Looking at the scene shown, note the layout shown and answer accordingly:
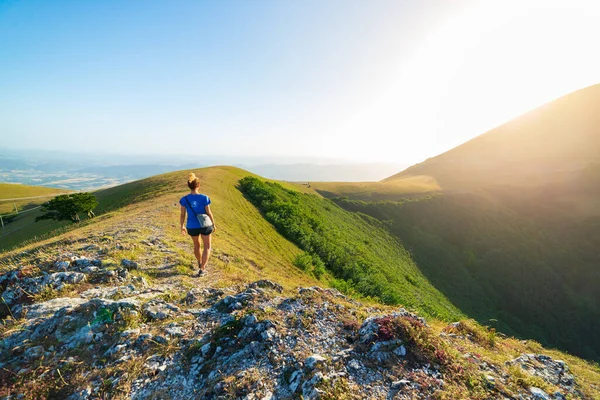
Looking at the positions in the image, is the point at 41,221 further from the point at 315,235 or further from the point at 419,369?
the point at 419,369

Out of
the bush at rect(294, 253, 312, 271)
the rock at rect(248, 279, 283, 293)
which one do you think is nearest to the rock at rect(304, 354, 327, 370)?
the rock at rect(248, 279, 283, 293)

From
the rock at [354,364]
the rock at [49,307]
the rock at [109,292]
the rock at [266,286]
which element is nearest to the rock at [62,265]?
the rock at [109,292]

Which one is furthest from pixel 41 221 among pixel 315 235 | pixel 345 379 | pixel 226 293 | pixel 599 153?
pixel 599 153

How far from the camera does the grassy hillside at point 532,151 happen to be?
267ft

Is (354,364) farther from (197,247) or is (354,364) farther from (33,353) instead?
(197,247)

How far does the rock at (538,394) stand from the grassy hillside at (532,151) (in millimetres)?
83057

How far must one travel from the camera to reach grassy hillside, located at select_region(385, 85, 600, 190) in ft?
267

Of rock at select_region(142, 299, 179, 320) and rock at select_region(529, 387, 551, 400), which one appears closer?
rock at select_region(529, 387, 551, 400)

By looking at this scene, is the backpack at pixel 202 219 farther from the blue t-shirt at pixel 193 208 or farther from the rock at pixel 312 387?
the rock at pixel 312 387

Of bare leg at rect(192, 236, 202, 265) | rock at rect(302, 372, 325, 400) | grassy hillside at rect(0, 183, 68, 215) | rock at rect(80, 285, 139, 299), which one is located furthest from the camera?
grassy hillside at rect(0, 183, 68, 215)

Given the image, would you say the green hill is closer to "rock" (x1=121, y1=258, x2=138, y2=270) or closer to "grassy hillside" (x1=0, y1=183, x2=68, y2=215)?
"rock" (x1=121, y1=258, x2=138, y2=270)

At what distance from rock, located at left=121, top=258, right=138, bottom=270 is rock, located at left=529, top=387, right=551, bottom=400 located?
40.1 ft

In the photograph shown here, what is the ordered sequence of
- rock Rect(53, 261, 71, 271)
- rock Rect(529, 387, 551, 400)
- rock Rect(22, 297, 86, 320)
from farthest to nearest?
rock Rect(53, 261, 71, 271)
rock Rect(22, 297, 86, 320)
rock Rect(529, 387, 551, 400)

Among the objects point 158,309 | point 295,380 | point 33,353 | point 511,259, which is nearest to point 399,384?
point 295,380
